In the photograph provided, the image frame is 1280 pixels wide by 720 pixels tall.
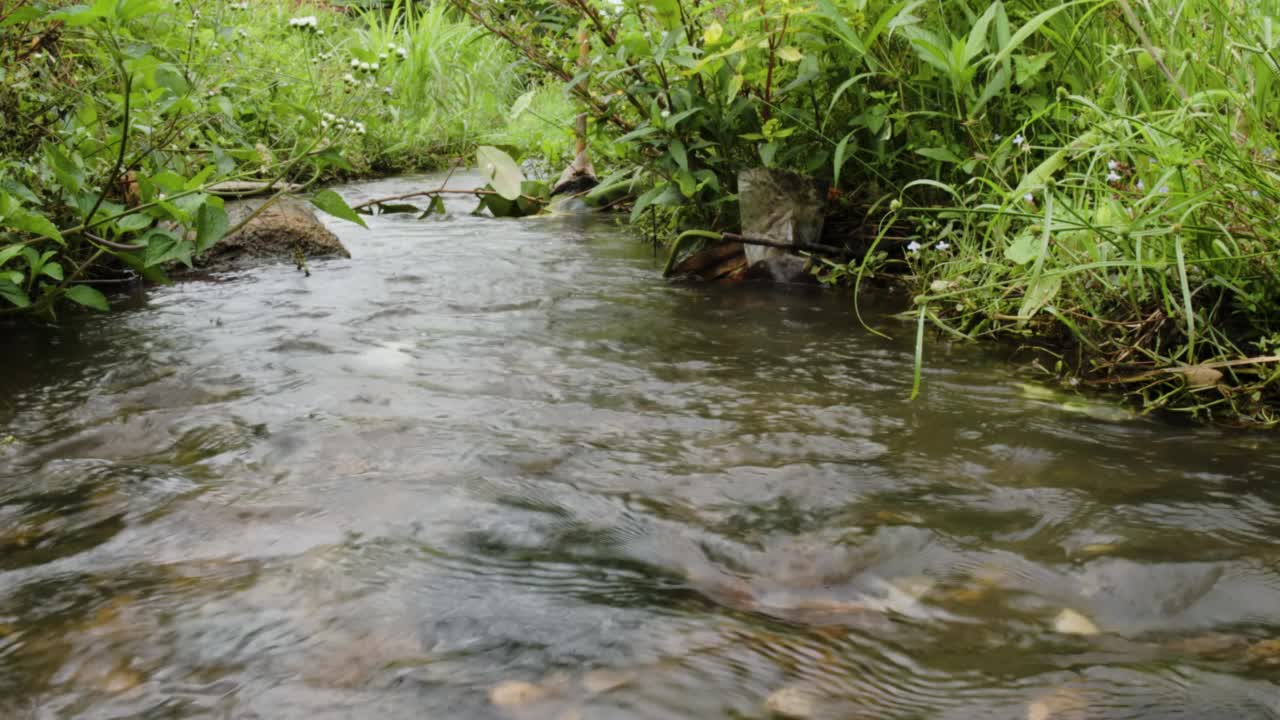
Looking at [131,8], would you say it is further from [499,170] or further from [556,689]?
[556,689]

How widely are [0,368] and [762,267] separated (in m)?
2.34

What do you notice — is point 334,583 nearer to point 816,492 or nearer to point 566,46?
point 816,492

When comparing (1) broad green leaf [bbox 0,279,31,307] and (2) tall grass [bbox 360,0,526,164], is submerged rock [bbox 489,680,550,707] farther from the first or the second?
(2) tall grass [bbox 360,0,526,164]

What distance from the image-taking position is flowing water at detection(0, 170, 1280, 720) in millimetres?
1152

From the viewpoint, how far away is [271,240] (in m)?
4.00

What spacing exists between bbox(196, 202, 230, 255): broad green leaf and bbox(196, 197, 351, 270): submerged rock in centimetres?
151

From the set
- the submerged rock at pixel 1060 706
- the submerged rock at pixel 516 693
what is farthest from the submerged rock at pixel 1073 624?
the submerged rock at pixel 516 693

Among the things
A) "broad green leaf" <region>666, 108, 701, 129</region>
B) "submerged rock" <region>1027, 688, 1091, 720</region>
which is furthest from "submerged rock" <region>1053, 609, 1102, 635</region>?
"broad green leaf" <region>666, 108, 701, 129</region>

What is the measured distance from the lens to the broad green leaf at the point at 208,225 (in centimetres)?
234

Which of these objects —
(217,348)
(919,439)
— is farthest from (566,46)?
(919,439)

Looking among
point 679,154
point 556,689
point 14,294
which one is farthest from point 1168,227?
point 14,294

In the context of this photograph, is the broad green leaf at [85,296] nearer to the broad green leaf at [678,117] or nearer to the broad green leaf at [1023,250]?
the broad green leaf at [678,117]

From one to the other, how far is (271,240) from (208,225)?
5.67ft

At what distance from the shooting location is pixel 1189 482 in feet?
5.44
